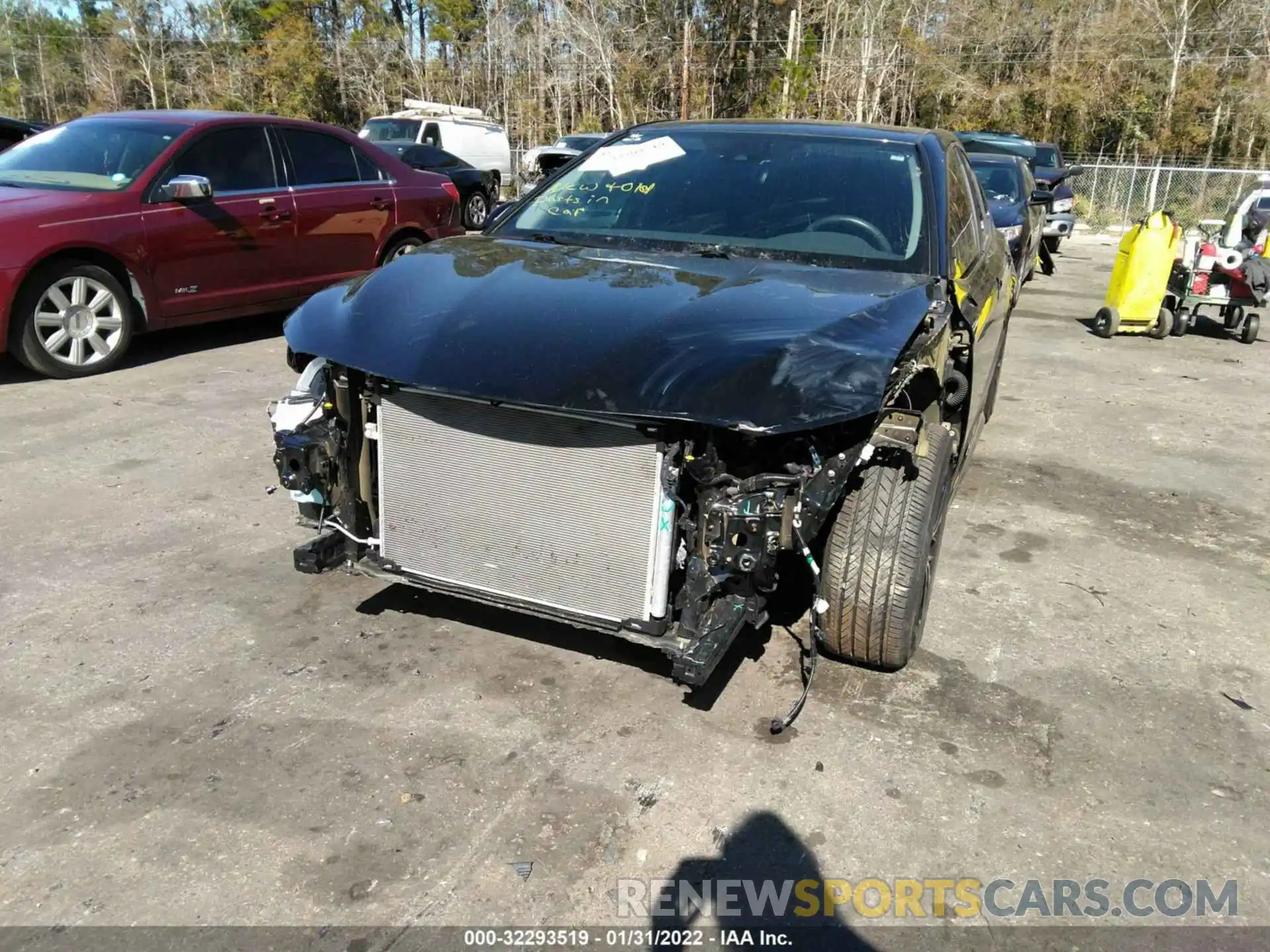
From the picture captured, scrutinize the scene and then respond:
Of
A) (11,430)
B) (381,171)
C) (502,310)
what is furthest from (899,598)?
(381,171)

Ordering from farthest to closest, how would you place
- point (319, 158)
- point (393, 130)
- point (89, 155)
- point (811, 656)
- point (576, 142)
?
point (393, 130), point (576, 142), point (319, 158), point (89, 155), point (811, 656)

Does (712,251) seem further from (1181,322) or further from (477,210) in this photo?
(477,210)

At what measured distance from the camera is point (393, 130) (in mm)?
19672

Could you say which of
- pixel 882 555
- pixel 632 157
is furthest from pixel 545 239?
pixel 882 555

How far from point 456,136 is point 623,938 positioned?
1974cm

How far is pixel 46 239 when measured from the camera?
6180 millimetres

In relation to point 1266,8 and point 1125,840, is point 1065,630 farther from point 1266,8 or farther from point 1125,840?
point 1266,8

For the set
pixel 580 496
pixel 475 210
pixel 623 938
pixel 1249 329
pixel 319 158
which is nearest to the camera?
pixel 623 938

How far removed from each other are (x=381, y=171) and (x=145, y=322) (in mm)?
2511

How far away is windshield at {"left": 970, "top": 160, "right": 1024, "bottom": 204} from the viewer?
1052 centimetres

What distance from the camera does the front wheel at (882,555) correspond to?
3.05m

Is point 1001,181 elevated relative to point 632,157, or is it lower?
lower

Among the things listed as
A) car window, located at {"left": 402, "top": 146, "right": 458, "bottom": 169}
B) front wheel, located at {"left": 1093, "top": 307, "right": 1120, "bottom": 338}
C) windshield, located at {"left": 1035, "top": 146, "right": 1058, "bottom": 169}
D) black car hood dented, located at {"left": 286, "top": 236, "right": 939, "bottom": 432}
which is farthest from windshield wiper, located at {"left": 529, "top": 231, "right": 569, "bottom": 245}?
windshield, located at {"left": 1035, "top": 146, "right": 1058, "bottom": 169}

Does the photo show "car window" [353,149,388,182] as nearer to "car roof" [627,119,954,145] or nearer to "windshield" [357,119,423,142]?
"car roof" [627,119,954,145]
